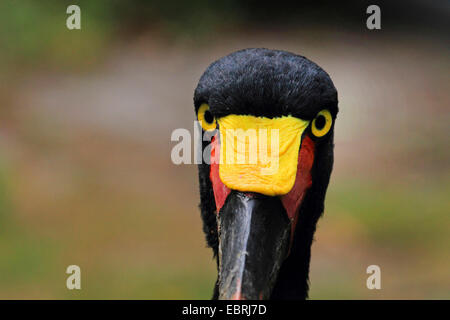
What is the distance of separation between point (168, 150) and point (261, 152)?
6921 millimetres

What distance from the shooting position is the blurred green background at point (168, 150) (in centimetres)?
784

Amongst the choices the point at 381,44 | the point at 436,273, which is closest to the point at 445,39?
the point at 381,44

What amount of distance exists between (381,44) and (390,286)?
19.6 ft

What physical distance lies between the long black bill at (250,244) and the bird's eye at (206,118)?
562mm

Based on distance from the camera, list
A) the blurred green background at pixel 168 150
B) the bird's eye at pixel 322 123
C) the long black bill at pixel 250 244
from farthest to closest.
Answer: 1. the blurred green background at pixel 168 150
2. the bird's eye at pixel 322 123
3. the long black bill at pixel 250 244

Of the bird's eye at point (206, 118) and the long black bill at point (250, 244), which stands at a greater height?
the bird's eye at point (206, 118)

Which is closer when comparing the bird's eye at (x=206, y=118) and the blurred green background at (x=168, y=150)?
the bird's eye at (x=206, y=118)

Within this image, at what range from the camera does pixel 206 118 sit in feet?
10.5

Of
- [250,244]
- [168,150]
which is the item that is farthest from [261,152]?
[168,150]

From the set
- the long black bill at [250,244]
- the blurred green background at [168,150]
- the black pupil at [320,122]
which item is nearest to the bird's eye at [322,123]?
the black pupil at [320,122]

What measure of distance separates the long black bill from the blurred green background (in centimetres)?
434

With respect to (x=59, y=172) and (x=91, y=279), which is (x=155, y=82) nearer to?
(x=59, y=172)

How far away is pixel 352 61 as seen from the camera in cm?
1132

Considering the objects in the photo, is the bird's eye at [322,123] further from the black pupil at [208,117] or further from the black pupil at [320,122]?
the black pupil at [208,117]
